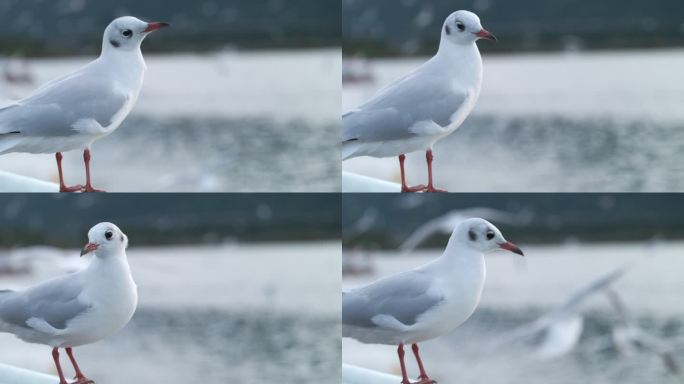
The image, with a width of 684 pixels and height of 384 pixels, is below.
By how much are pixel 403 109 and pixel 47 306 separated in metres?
0.96

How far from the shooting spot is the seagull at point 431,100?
9.62 feet

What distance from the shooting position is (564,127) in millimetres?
4051

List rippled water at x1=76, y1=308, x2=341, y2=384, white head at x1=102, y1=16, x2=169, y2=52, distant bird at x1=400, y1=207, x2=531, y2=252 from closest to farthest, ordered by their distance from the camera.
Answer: white head at x1=102, y1=16, x2=169, y2=52
distant bird at x1=400, y1=207, x2=531, y2=252
rippled water at x1=76, y1=308, x2=341, y2=384

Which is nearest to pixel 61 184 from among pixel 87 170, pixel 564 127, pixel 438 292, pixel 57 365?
pixel 87 170

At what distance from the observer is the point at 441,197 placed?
3.27 meters

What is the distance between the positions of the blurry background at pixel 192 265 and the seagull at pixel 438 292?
41 centimetres

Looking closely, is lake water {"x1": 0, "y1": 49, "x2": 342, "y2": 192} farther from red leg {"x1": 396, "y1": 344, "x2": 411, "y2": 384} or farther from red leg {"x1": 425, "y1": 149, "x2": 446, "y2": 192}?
red leg {"x1": 396, "y1": 344, "x2": 411, "y2": 384}

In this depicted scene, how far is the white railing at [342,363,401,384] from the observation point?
305cm

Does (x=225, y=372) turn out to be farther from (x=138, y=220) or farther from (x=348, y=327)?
(x=348, y=327)

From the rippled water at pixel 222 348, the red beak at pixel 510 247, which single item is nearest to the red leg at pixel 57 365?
the rippled water at pixel 222 348

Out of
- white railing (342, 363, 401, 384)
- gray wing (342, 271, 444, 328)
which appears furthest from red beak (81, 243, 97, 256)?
white railing (342, 363, 401, 384)

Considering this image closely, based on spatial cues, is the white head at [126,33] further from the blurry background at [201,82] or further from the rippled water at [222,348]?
the rippled water at [222,348]

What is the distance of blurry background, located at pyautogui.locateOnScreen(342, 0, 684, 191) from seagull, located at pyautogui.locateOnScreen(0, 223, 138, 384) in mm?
683

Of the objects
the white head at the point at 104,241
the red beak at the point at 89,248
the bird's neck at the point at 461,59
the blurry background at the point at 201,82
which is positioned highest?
the blurry background at the point at 201,82
